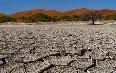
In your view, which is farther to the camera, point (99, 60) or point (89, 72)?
point (99, 60)

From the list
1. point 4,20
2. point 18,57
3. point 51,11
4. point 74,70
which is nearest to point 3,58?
point 18,57

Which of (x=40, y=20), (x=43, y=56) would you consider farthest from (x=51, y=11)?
(x=43, y=56)

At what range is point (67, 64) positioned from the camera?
3.73 meters

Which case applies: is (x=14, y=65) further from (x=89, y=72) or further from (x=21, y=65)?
(x=89, y=72)

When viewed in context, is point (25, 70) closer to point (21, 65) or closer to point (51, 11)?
point (21, 65)

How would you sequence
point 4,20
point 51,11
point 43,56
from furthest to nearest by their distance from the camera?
point 51,11 < point 4,20 < point 43,56

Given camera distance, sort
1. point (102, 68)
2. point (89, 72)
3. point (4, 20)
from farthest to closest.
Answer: point (4, 20), point (102, 68), point (89, 72)

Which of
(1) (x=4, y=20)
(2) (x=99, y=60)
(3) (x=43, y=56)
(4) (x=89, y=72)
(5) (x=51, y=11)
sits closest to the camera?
(4) (x=89, y=72)

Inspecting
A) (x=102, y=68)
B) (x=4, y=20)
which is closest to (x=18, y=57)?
(x=102, y=68)

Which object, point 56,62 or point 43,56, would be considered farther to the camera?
point 43,56

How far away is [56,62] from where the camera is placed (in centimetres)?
388

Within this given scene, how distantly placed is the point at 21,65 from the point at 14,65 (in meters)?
0.08

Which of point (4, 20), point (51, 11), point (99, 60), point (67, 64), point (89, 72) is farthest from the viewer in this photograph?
point (51, 11)

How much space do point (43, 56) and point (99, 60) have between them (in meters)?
0.80
